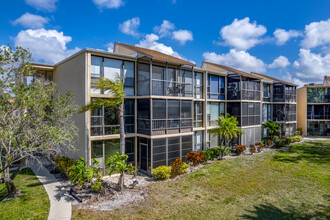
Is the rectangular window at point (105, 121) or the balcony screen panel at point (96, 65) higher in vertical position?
the balcony screen panel at point (96, 65)

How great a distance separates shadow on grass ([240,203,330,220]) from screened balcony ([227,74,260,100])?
42.9 feet

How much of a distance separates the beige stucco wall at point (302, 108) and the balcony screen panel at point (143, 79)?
100 feet

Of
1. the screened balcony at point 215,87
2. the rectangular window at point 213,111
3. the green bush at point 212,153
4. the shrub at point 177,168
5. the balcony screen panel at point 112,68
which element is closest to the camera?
the balcony screen panel at point 112,68

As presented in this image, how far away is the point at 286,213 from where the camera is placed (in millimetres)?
9586

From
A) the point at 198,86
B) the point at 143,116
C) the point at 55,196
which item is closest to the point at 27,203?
the point at 55,196

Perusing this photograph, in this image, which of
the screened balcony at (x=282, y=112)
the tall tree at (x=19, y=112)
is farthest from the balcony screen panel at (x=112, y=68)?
the screened balcony at (x=282, y=112)

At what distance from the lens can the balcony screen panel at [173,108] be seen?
15.4 m

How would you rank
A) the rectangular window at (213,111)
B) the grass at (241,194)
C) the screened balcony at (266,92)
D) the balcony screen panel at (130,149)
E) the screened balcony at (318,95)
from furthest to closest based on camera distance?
the screened balcony at (318,95)
the screened balcony at (266,92)
the rectangular window at (213,111)
the balcony screen panel at (130,149)
the grass at (241,194)

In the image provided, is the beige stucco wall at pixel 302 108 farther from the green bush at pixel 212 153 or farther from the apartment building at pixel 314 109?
the green bush at pixel 212 153

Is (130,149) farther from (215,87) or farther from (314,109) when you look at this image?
(314,109)

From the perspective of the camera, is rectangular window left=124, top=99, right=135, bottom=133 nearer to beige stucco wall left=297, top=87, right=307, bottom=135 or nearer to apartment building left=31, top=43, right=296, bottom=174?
apartment building left=31, top=43, right=296, bottom=174

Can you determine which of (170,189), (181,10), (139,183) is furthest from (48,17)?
(170,189)

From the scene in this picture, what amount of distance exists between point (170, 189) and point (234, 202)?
12.1 ft

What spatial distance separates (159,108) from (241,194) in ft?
24.7
